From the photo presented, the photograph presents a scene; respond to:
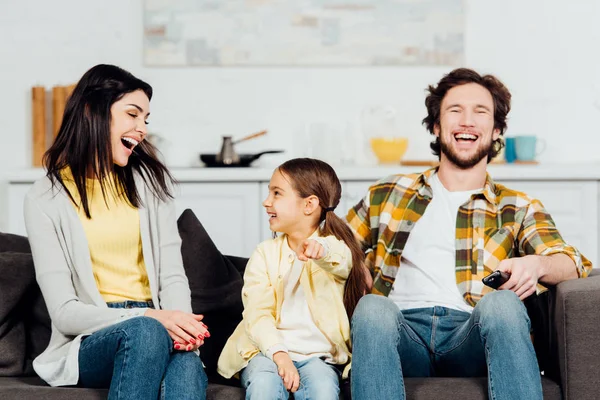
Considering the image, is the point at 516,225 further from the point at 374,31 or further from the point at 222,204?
the point at 374,31

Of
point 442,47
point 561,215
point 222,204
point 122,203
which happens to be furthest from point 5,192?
point 561,215

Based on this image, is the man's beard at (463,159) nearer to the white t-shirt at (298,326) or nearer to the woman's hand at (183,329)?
the white t-shirt at (298,326)

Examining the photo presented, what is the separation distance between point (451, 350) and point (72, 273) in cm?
99

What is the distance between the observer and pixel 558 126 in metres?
4.49

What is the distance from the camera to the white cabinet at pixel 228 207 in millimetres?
3965

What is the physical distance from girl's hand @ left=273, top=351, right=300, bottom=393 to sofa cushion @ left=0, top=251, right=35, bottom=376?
74 cm

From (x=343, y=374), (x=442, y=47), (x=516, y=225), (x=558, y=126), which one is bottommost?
(x=343, y=374)

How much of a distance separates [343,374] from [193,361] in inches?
15.0

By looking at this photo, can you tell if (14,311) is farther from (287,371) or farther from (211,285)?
(287,371)

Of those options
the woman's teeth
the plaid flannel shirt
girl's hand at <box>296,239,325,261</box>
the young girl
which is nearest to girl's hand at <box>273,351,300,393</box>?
the young girl

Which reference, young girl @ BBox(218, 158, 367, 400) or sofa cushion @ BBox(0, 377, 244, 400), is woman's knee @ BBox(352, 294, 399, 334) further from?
sofa cushion @ BBox(0, 377, 244, 400)

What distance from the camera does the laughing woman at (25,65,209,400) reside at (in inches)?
84.7

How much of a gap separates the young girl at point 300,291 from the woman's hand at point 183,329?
146 mm

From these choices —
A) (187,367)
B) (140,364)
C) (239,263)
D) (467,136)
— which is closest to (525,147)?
(467,136)
